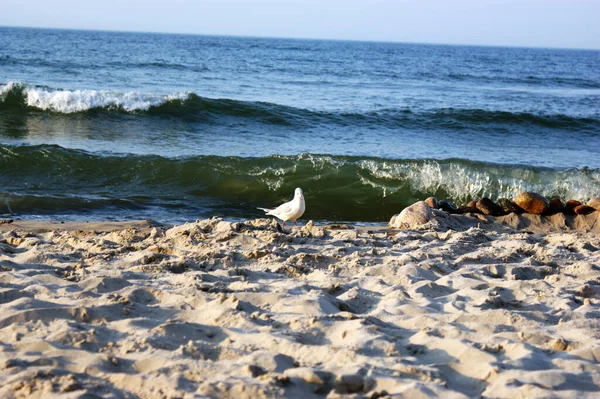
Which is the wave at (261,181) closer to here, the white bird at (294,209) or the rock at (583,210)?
the rock at (583,210)

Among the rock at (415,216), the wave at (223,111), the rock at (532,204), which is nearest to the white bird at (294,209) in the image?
the rock at (415,216)

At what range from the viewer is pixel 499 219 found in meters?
7.86

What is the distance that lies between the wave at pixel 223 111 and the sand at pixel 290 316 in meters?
9.57

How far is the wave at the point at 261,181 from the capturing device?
28.9 ft

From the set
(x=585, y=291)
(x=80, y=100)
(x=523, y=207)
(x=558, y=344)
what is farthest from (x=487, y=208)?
(x=80, y=100)

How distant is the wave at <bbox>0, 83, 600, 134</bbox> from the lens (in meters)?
15.0

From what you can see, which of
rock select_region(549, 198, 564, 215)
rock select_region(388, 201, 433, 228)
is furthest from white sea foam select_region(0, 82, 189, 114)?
rock select_region(549, 198, 564, 215)

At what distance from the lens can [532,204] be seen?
26.7ft

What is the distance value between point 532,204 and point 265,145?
→ 6033mm

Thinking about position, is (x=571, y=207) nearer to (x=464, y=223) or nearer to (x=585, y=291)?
(x=464, y=223)

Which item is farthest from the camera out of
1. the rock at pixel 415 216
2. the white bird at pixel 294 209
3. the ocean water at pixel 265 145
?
the ocean water at pixel 265 145

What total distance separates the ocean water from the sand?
2948mm

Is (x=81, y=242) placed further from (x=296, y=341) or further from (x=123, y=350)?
(x=296, y=341)

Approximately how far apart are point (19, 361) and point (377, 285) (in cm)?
237
